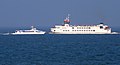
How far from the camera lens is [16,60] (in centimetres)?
6412

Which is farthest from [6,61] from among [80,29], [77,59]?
[80,29]

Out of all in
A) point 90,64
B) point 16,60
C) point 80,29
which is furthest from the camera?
point 80,29

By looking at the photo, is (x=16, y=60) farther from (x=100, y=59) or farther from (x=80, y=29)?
(x=80, y=29)

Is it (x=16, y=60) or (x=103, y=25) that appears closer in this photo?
(x=16, y=60)

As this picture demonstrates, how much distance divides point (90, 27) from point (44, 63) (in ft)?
384

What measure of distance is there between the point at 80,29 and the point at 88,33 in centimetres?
393

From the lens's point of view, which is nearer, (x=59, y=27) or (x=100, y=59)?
(x=100, y=59)

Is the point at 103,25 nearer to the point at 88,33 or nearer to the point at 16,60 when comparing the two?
the point at 88,33

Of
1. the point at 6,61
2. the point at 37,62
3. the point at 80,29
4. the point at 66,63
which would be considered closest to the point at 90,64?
the point at 66,63

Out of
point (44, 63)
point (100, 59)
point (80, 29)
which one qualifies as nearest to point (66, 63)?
point (44, 63)

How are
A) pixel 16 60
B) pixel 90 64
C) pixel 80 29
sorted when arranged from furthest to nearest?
1. pixel 80 29
2. pixel 16 60
3. pixel 90 64

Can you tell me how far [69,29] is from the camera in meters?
177

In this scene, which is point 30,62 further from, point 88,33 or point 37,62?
point 88,33

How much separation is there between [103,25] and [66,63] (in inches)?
4658
